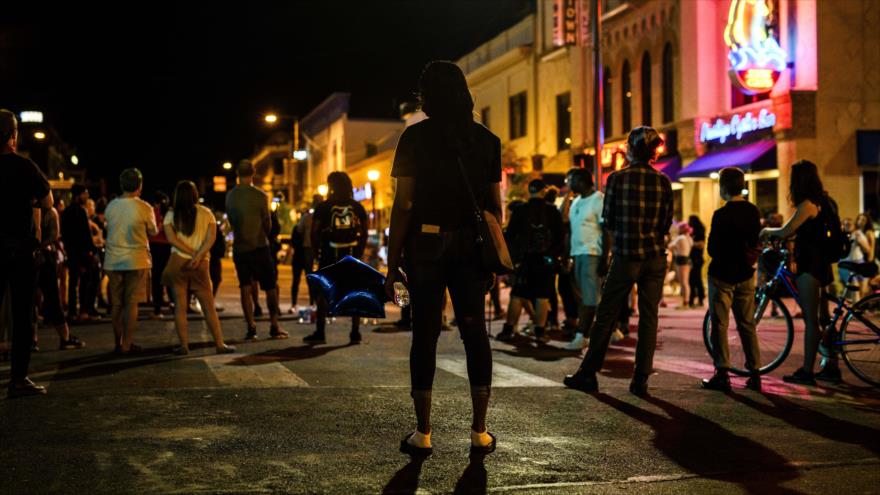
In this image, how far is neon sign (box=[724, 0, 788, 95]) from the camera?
76.9 ft

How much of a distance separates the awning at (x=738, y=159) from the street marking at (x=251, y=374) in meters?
15.8

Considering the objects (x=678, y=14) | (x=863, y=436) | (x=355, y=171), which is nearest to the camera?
(x=863, y=436)

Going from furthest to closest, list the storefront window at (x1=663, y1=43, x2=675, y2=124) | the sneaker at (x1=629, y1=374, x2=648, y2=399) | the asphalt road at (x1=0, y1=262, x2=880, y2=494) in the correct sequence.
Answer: the storefront window at (x1=663, y1=43, x2=675, y2=124)
the sneaker at (x1=629, y1=374, x2=648, y2=399)
the asphalt road at (x1=0, y1=262, x2=880, y2=494)

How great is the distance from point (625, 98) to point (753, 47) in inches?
330

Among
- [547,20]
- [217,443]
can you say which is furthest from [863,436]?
[547,20]

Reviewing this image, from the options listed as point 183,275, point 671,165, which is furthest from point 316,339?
point 671,165

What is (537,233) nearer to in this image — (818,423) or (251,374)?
(251,374)

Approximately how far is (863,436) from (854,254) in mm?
12885

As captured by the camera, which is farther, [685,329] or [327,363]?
[685,329]

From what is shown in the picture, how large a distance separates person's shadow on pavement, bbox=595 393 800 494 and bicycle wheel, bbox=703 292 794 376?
195cm

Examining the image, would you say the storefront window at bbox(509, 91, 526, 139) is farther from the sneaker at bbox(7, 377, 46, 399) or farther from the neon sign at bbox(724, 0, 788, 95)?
the sneaker at bbox(7, 377, 46, 399)

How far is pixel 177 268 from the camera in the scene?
9898mm

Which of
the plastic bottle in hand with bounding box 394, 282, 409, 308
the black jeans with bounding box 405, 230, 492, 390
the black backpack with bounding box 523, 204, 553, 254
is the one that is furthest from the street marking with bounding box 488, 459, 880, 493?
the black backpack with bounding box 523, 204, 553, 254

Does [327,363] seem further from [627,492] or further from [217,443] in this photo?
[627,492]
